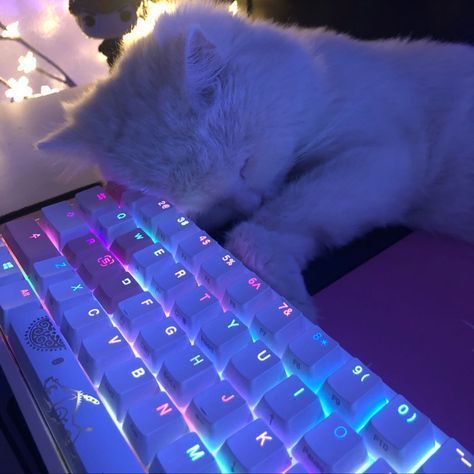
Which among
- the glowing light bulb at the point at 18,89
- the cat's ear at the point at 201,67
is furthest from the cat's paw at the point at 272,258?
the glowing light bulb at the point at 18,89

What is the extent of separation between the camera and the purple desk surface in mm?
464

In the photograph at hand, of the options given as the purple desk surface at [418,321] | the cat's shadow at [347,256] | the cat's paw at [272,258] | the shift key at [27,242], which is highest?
the shift key at [27,242]

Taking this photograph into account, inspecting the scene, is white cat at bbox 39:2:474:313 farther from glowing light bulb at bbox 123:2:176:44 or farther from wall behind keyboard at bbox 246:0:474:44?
wall behind keyboard at bbox 246:0:474:44

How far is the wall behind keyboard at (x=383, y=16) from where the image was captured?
101 cm

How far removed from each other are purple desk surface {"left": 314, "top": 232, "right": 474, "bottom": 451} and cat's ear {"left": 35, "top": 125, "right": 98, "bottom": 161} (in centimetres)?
39

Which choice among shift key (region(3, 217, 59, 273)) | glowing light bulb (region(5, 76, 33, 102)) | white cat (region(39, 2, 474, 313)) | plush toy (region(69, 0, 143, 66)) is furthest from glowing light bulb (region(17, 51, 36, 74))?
shift key (region(3, 217, 59, 273))

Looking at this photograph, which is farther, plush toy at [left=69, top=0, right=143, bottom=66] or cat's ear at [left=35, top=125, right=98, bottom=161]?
plush toy at [left=69, top=0, right=143, bottom=66]

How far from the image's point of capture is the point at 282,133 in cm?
73

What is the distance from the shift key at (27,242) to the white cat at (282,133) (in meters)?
0.13

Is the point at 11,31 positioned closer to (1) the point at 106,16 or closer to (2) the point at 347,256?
(1) the point at 106,16

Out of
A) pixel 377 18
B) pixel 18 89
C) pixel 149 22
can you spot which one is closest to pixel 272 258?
pixel 149 22

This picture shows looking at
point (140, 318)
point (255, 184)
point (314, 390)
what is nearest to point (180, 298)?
point (140, 318)

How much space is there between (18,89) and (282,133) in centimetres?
85

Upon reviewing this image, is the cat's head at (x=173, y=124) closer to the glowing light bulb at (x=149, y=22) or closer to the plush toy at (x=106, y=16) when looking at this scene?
the glowing light bulb at (x=149, y=22)
